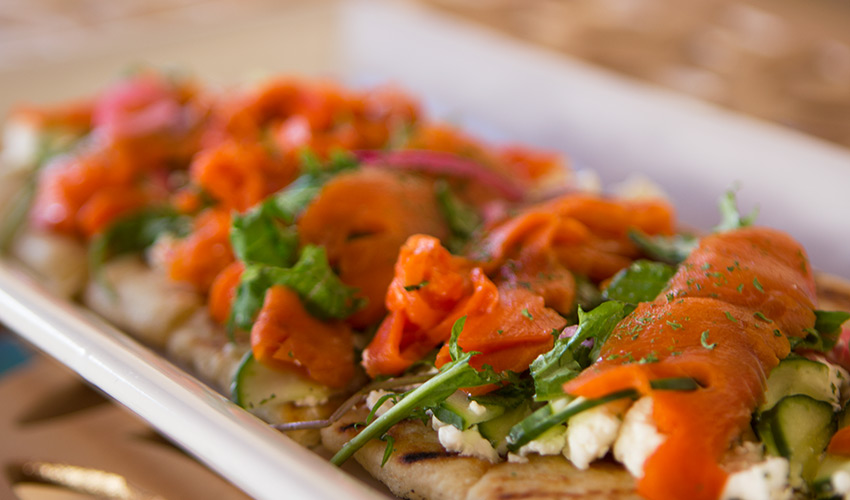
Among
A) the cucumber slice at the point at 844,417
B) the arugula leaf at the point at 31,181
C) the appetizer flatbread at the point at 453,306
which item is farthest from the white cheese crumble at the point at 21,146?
the cucumber slice at the point at 844,417

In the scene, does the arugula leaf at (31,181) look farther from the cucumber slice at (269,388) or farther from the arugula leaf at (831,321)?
the arugula leaf at (831,321)

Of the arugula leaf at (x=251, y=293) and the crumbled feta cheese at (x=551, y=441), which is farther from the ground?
the crumbled feta cheese at (x=551, y=441)

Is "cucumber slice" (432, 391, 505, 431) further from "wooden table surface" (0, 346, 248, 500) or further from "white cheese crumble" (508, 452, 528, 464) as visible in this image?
"wooden table surface" (0, 346, 248, 500)

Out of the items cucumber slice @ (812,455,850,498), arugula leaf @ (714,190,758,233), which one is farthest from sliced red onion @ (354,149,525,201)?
cucumber slice @ (812,455,850,498)

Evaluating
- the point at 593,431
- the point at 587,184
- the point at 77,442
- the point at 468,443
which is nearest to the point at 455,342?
the point at 468,443

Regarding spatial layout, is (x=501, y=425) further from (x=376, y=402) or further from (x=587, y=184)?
(x=587, y=184)

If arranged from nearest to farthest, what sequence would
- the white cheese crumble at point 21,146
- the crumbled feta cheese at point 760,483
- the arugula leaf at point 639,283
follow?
the crumbled feta cheese at point 760,483 < the arugula leaf at point 639,283 < the white cheese crumble at point 21,146
